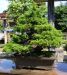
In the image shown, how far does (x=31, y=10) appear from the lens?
2.47m

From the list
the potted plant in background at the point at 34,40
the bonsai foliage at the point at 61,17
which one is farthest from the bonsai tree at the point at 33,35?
the bonsai foliage at the point at 61,17

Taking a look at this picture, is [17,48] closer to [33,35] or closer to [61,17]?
[33,35]

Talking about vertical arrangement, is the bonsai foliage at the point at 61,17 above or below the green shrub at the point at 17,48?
above

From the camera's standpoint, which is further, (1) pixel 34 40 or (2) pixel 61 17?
(2) pixel 61 17

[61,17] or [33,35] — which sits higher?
[61,17]

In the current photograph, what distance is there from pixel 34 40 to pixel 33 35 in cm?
6

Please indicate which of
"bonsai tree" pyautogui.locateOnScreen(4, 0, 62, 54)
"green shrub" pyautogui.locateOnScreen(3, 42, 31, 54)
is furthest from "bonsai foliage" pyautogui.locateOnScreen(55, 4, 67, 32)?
"green shrub" pyautogui.locateOnScreen(3, 42, 31, 54)

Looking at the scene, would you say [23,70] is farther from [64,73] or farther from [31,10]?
[31,10]

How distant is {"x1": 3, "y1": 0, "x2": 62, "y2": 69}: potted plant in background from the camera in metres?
2.27

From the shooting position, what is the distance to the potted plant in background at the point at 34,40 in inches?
89.4

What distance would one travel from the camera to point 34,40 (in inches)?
92.7

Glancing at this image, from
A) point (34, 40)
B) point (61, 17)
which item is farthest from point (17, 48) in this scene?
point (61, 17)

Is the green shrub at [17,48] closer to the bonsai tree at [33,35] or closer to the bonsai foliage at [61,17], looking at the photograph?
the bonsai tree at [33,35]

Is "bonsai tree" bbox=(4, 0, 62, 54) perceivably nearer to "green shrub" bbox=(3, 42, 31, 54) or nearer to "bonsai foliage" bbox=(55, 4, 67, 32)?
"green shrub" bbox=(3, 42, 31, 54)
